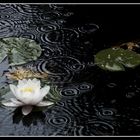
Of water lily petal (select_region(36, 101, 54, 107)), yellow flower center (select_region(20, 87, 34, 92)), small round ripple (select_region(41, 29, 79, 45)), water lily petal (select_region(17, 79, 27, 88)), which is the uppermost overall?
small round ripple (select_region(41, 29, 79, 45))

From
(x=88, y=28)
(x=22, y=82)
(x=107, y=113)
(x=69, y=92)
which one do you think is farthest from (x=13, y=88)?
(x=88, y=28)

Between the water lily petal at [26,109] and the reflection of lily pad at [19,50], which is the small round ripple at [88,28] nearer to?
the reflection of lily pad at [19,50]

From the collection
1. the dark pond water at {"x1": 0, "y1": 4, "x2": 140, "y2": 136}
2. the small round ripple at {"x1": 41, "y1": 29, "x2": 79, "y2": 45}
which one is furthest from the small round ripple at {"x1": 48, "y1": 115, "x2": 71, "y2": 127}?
the small round ripple at {"x1": 41, "y1": 29, "x2": 79, "y2": 45}

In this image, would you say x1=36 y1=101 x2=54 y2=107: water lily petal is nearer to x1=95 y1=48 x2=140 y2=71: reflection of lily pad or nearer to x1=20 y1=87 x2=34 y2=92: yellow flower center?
x1=20 y1=87 x2=34 y2=92: yellow flower center

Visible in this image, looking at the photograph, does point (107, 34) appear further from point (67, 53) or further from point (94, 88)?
point (94, 88)

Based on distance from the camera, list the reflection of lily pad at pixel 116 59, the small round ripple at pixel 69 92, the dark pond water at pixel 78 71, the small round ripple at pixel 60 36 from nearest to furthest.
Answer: the dark pond water at pixel 78 71 → the small round ripple at pixel 69 92 → the reflection of lily pad at pixel 116 59 → the small round ripple at pixel 60 36

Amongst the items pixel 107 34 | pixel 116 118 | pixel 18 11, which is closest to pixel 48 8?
pixel 18 11

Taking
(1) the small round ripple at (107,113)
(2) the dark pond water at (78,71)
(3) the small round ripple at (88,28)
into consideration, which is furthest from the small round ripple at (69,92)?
(3) the small round ripple at (88,28)

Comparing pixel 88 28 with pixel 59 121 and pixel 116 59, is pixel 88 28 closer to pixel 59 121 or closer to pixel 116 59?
pixel 116 59
